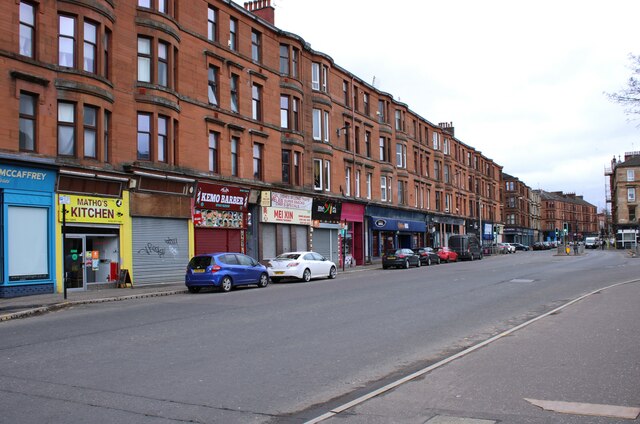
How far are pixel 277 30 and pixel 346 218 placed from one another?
47.5 feet

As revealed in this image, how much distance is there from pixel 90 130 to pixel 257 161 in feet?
38.1

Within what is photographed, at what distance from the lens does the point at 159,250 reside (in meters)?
25.4

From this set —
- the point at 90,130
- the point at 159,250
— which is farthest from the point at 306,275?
the point at 90,130

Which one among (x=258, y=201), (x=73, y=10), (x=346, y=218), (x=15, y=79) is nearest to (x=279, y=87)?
(x=258, y=201)

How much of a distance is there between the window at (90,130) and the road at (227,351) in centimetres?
750

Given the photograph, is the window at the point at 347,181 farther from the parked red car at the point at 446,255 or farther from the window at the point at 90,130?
the window at the point at 90,130

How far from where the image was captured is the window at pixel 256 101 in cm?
3247

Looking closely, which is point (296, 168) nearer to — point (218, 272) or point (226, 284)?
point (226, 284)

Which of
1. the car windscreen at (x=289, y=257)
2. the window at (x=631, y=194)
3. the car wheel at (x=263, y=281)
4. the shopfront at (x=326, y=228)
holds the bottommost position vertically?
the car wheel at (x=263, y=281)

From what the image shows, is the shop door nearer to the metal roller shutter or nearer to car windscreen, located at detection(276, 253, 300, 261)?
the metal roller shutter

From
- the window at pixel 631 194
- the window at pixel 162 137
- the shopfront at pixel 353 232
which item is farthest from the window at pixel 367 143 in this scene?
the window at pixel 631 194

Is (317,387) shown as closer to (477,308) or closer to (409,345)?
(409,345)

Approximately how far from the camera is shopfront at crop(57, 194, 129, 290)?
846 inches

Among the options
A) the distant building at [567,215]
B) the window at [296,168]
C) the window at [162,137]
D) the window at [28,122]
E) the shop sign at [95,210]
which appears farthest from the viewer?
the distant building at [567,215]
